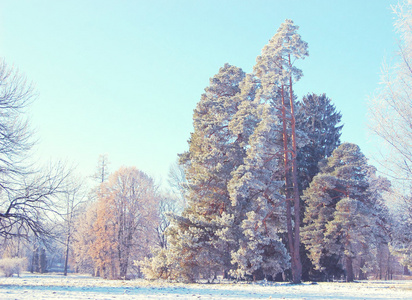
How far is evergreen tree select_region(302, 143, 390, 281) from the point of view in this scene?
26.6m

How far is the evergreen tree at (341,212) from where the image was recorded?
26641 mm

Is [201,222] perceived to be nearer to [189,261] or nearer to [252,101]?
[189,261]

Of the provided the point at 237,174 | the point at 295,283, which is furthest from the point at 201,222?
the point at 295,283

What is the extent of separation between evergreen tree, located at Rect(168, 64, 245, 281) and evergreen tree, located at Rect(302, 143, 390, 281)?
9.62 m

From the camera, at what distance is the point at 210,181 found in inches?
891

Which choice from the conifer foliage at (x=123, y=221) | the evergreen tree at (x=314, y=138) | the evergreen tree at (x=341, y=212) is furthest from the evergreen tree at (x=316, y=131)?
the conifer foliage at (x=123, y=221)

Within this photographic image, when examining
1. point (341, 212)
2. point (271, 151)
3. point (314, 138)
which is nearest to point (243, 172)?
point (271, 151)

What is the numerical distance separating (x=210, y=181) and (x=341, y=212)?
11.4 meters

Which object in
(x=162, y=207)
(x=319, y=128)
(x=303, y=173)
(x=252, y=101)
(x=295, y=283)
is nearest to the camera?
(x=295, y=283)

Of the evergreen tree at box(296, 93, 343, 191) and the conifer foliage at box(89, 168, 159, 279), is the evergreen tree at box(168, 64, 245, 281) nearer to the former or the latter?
the evergreen tree at box(296, 93, 343, 191)

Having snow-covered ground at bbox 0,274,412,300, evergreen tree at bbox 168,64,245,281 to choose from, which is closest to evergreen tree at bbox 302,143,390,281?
evergreen tree at bbox 168,64,245,281

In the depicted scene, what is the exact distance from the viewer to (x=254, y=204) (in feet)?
68.9

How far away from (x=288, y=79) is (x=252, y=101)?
8.90ft

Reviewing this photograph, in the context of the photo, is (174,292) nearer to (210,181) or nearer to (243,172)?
(243,172)
